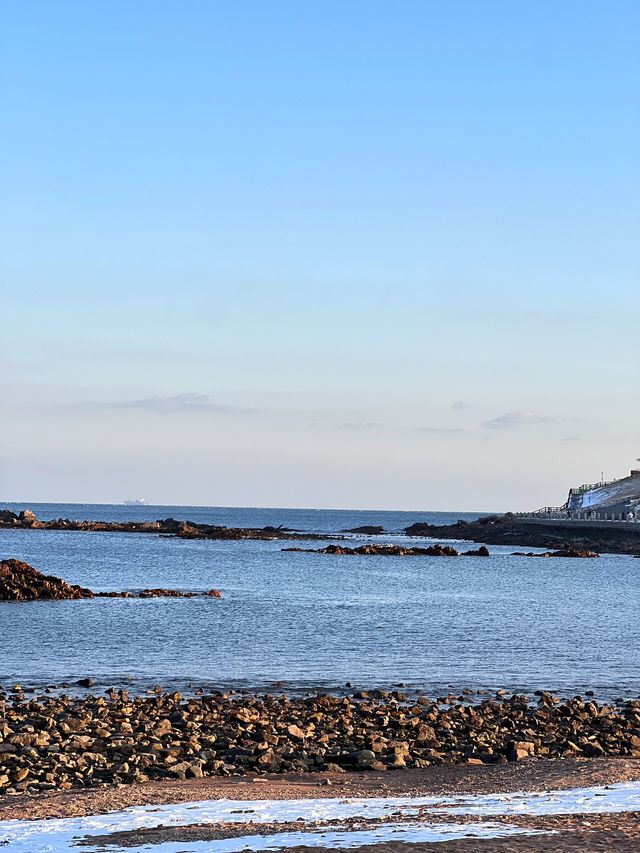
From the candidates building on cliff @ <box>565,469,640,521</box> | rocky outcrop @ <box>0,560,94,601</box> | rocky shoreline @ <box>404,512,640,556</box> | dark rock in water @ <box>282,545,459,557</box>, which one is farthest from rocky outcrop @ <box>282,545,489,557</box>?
rocky outcrop @ <box>0,560,94,601</box>

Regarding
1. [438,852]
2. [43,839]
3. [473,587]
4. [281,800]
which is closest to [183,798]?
[281,800]

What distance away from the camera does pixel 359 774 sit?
1834 cm

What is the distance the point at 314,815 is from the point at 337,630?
27.3 metres

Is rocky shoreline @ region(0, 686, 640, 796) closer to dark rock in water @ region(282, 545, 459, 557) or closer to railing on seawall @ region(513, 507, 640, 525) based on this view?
dark rock in water @ region(282, 545, 459, 557)

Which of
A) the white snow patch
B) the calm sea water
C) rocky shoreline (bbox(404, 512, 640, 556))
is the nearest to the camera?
the white snow patch

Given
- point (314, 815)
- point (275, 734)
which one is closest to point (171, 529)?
point (275, 734)

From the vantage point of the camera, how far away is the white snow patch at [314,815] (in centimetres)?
1279

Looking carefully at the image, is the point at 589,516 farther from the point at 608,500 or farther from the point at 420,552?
the point at 420,552

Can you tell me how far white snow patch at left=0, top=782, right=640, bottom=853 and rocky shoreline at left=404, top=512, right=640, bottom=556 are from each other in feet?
315

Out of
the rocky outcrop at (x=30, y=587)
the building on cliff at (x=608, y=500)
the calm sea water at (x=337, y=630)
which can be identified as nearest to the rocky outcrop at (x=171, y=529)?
the building on cliff at (x=608, y=500)

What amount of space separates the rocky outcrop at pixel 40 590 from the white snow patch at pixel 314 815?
40102 millimetres

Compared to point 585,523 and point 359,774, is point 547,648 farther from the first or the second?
point 585,523

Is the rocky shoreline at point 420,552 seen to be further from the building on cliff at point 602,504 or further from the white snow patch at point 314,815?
the white snow patch at point 314,815

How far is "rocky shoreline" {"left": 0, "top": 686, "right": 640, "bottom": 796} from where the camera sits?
1816 centimetres
